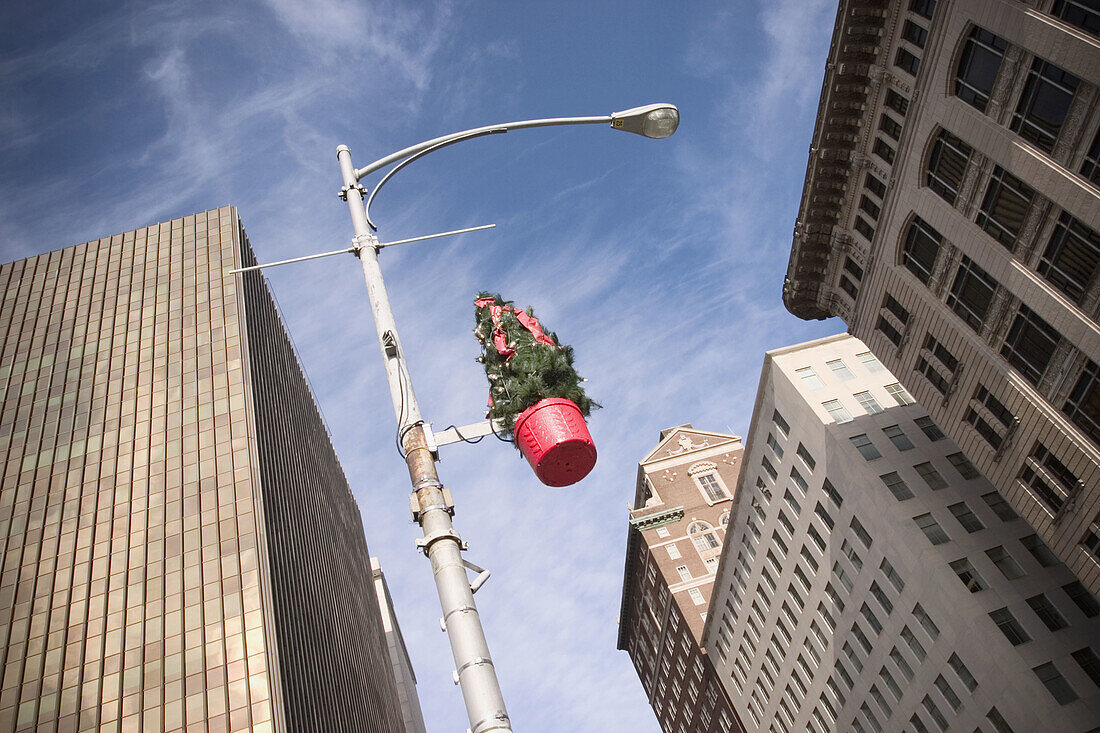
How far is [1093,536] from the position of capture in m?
35.0

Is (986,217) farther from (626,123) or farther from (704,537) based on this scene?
(704,537)

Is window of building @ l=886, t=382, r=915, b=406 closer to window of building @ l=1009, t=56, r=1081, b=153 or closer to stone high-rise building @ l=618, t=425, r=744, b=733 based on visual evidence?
window of building @ l=1009, t=56, r=1081, b=153

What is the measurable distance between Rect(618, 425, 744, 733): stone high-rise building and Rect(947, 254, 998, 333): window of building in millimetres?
61954

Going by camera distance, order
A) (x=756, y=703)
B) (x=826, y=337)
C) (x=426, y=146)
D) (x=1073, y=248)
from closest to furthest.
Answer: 1. (x=426, y=146)
2. (x=1073, y=248)
3. (x=826, y=337)
4. (x=756, y=703)

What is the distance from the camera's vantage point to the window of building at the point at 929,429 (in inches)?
2130

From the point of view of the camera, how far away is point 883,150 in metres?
42.8

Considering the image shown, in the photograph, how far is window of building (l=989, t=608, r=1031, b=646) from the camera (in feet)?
146

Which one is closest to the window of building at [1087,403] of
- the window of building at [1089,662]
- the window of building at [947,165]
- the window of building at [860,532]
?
the window of building at [947,165]

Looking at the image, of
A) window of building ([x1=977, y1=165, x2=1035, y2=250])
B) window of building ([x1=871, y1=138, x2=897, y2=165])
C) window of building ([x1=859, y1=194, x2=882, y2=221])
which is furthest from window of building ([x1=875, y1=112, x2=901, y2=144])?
window of building ([x1=977, y1=165, x2=1035, y2=250])

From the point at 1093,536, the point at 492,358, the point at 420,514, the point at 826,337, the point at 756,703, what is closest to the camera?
the point at 420,514

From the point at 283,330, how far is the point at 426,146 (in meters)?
71.5

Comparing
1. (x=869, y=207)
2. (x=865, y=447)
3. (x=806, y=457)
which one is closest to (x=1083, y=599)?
(x=865, y=447)

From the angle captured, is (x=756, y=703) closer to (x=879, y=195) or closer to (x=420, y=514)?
(x=879, y=195)

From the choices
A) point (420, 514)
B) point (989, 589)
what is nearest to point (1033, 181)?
point (989, 589)
